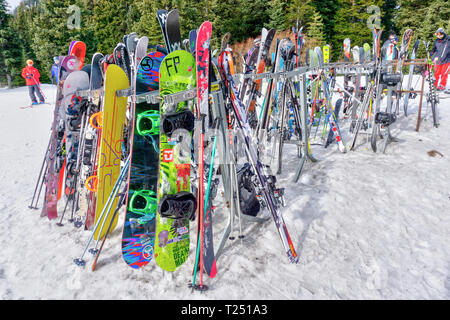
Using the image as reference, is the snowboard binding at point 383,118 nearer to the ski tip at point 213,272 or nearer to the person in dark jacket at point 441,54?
the ski tip at point 213,272

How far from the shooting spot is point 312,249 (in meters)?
2.88

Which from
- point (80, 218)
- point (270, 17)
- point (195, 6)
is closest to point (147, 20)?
→ point (195, 6)

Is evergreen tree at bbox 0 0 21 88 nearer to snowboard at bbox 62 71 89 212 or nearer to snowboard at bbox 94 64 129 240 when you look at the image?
snowboard at bbox 62 71 89 212

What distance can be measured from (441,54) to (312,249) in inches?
398

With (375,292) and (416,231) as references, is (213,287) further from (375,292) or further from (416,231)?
(416,231)

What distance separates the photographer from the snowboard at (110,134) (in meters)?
2.90

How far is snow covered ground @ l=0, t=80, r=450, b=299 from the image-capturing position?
93.8 inches

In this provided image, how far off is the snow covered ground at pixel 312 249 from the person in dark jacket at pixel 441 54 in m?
6.26

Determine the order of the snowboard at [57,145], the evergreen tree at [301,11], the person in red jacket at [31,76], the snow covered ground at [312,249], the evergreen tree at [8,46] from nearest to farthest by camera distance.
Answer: the snow covered ground at [312,249]
the snowboard at [57,145]
the person in red jacket at [31,76]
the evergreen tree at [8,46]
the evergreen tree at [301,11]

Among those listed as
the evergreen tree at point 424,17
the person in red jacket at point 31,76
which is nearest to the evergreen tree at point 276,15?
the evergreen tree at point 424,17

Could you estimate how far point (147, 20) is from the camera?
2459 centimetres

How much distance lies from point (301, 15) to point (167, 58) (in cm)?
2678

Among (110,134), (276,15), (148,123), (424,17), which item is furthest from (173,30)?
(424,17)

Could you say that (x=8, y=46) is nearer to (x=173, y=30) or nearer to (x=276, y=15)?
(x=276, y=15)
